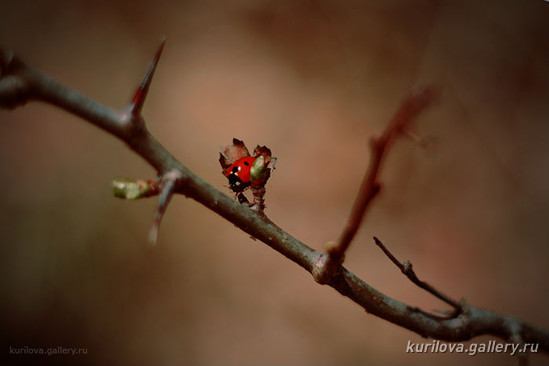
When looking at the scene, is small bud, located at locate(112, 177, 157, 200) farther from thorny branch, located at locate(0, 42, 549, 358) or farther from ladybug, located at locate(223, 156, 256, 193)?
ladybug, located at locate(223, 156, 256, 193)

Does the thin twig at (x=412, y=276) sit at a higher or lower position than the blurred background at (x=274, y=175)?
lower

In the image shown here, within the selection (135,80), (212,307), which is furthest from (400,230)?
(135,80)

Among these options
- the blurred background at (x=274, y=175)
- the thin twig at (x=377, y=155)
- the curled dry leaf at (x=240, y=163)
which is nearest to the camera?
the thin twig at (x=377, y=155)

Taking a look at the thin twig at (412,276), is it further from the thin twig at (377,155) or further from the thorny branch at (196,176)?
the thin twig at (377,155)

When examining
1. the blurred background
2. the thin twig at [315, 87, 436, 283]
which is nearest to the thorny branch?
the thin twig at [315, 87, 436, 283]

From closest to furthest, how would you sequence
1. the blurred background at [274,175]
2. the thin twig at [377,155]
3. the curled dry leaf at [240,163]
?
the thin twig at [377,155]
the curled dry leaf at [240,163]
the blurred background at [274,175]

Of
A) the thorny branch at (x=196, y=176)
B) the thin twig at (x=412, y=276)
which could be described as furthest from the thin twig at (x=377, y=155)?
the thin twig at (x=412, y=276)


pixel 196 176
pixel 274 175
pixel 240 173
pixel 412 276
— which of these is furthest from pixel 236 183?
pixel 274 175

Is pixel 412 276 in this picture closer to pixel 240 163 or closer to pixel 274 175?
pixel 240 163
